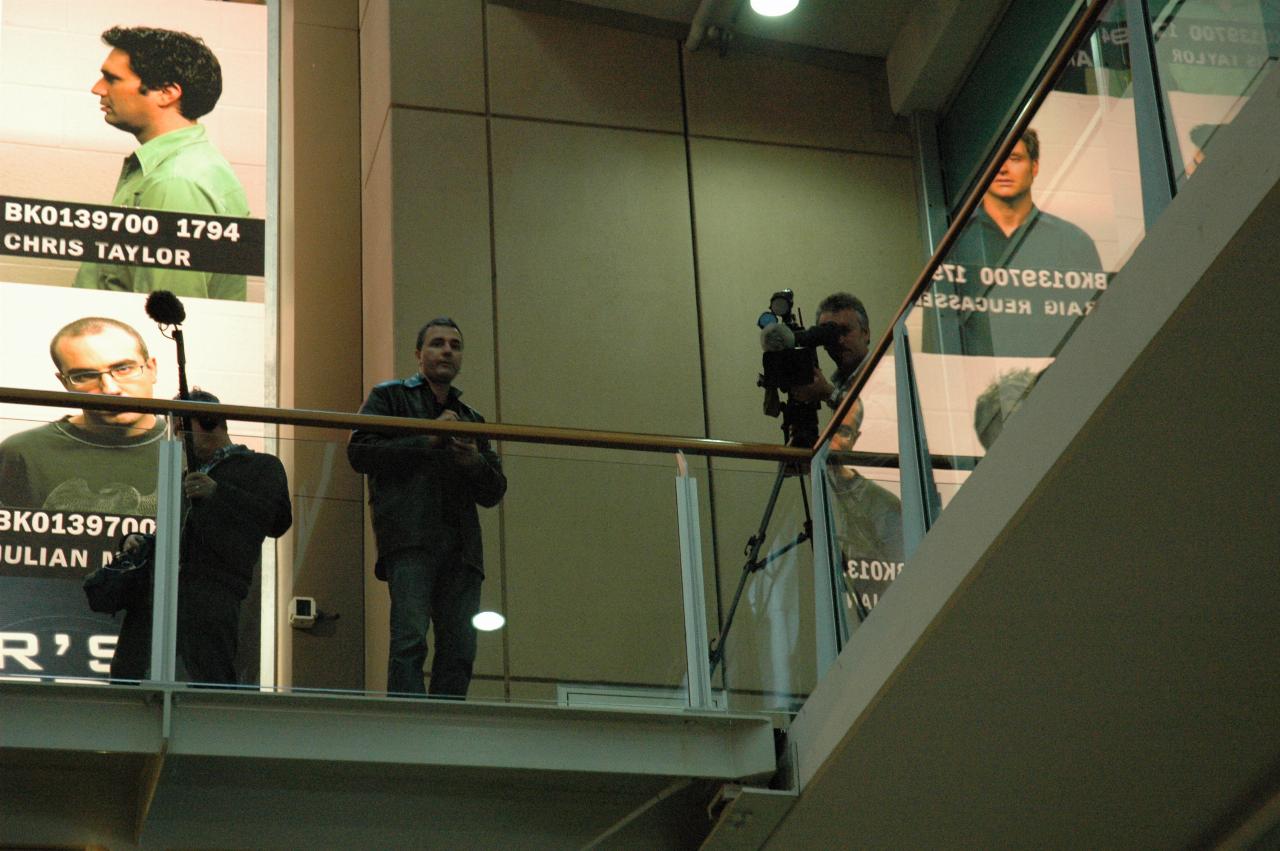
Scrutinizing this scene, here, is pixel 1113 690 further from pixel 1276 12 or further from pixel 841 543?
pixel 1276 12

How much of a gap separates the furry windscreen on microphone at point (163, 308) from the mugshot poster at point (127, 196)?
2833mm

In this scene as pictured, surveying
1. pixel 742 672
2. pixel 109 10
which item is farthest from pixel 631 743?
pixel 109 10

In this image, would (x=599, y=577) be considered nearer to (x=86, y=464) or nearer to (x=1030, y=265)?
(x=86, y=464)

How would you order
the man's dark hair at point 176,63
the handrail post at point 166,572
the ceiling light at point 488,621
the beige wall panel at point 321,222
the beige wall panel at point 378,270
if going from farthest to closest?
the man's dark hair at point 176,63
the beige wall panel at point 321,222
the beige wall panel at point 378,270
the ceiling light at point 488,621
the handrail post at point 166,572

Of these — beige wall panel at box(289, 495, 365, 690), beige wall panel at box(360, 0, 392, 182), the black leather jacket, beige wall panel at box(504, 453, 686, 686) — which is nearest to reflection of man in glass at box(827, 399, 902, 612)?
beige wall panel at box(504, 453, 686, 686)

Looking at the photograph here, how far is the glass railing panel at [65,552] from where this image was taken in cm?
562

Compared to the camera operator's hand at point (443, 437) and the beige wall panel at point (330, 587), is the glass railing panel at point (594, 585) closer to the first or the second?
the camera operator's hand at point (443, 437)

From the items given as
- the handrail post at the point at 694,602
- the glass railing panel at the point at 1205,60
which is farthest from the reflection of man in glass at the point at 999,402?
the handrail post at the point at 694,602

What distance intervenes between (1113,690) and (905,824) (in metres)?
1.00

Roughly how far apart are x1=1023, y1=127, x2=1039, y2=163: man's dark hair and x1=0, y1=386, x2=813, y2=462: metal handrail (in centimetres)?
170

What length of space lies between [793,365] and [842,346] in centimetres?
18

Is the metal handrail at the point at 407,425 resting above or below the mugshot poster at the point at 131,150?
below

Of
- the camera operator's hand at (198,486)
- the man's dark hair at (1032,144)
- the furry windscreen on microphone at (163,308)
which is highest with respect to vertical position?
the furry windscreen on microphone at (163,308)

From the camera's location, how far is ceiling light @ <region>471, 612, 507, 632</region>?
6.04 metres
